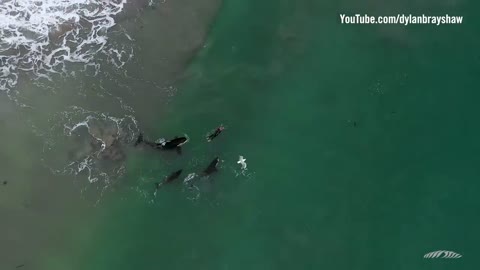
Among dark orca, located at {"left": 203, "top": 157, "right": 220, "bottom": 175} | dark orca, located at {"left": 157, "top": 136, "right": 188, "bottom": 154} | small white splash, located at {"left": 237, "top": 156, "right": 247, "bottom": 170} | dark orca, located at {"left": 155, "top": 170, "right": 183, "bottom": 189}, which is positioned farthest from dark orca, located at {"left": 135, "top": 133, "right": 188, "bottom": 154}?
small white splash, located at {"left": 237, "top": 156, "right": 247, "bottom": 170}

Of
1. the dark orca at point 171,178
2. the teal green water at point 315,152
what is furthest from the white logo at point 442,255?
the dark orca at point 171,178

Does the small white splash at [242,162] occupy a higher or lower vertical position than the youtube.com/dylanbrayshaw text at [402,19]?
lower

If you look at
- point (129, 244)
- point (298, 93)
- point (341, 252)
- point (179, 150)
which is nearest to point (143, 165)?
point (179, 150)

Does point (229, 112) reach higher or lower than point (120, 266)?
higher

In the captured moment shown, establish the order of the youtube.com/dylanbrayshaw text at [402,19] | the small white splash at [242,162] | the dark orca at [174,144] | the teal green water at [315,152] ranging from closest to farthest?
the dark orca at [174,144]
the teal green water at [315,152]
the small white splash at [242,162]
the youtube.com/dylanbrayshaw text at [402,19]

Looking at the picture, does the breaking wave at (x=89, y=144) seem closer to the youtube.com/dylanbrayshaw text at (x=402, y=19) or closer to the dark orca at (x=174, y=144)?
the dark orca at (x=174, y=144)

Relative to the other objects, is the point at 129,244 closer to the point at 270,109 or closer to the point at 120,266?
the point at 120,266
